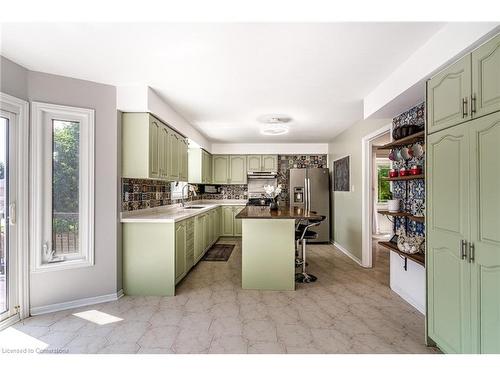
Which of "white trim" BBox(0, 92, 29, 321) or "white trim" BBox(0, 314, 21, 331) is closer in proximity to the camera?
"white trim" BBox(0, 314, 21, 331)

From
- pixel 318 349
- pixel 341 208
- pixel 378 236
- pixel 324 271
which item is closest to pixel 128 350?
pixel 318 349

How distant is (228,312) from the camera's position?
8.51 feet

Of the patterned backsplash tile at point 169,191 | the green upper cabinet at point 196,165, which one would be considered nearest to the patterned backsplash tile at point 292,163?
the patterned backsplash tile at point 169,191

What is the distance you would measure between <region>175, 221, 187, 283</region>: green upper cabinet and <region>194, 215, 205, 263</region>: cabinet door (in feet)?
1.84

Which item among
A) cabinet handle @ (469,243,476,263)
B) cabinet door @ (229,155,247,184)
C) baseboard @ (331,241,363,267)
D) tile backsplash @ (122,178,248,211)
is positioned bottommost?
baseboard @ (331,241,363,267)

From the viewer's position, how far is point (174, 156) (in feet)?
12.7

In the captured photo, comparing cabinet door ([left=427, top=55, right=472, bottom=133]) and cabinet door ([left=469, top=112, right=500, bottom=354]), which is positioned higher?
cabinet door ([left=427, top=55, right=472, bottom=133])

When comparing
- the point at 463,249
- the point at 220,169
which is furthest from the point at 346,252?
the point at 220,169

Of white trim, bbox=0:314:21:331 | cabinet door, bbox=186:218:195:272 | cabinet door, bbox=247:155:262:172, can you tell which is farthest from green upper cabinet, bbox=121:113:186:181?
cabinet door, bbox=247:155:262:172

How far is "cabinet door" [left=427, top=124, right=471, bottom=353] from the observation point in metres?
→ 1.61

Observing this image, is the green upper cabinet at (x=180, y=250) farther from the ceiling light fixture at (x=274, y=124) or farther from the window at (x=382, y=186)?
the window at (x=382, y=186)

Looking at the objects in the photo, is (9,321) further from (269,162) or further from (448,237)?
(269,162)

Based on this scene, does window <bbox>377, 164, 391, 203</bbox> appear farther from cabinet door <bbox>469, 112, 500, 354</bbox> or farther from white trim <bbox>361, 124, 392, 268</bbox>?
cabinet door <bbox>469, 112, 500, 354</bbox>
